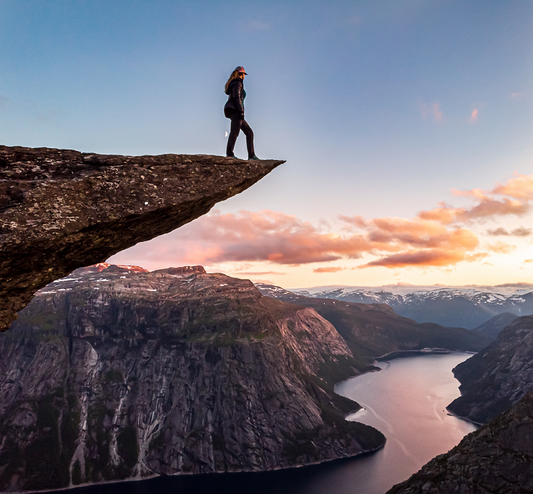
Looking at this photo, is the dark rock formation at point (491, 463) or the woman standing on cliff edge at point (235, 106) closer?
the woman standing on cliff edge at point (235, 106)

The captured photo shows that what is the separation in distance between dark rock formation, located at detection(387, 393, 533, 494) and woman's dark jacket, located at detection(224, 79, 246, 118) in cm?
6555

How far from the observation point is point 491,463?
54.8 meters

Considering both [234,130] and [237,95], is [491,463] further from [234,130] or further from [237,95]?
[237,95]

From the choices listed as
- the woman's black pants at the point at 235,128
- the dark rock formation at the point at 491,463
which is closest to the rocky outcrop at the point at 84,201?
the woman's black pants at the point at 235,128

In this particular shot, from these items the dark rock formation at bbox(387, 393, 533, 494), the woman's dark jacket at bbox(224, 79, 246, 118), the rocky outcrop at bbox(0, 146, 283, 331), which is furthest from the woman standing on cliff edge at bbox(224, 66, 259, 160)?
the dark rock formation at bbox(387, 393, 533, 494)

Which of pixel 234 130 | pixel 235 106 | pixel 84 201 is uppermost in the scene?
pixel 235 106

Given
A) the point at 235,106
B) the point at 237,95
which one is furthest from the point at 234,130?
the point at 237,95

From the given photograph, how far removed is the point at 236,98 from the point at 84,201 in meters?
8.18

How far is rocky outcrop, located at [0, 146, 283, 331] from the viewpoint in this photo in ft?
31.8

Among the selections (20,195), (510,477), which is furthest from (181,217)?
(510,477)

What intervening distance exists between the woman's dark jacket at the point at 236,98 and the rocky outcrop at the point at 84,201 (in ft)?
10.8

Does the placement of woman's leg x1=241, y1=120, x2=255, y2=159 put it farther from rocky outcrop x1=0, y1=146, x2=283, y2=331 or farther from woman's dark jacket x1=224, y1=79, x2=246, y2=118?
rocky outcrop x1=0, y1=146, x2=283, y2=331

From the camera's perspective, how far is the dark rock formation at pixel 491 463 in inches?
2032

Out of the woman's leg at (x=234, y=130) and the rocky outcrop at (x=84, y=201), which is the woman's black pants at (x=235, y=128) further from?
the rocky outcrop at (x=84, y=201)
